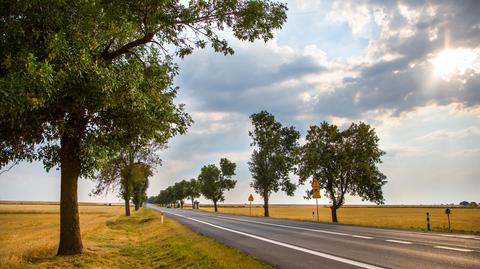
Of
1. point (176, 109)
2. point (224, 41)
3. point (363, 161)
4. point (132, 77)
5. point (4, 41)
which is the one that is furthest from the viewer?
point (363, 161)

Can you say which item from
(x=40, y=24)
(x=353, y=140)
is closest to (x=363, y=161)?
(x=353, y=140)

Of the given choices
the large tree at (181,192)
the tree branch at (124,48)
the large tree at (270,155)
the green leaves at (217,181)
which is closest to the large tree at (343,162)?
the large tree at (270,155)

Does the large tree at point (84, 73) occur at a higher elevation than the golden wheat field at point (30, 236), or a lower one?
higher

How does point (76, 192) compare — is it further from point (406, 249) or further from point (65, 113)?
point (406, 249)

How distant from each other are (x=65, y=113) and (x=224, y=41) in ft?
18.5

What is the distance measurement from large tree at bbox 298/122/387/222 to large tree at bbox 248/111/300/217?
14.8m

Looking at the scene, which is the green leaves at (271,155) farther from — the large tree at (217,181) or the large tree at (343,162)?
the large tree at (217,181)

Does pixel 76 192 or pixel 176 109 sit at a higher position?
pixel 176 109

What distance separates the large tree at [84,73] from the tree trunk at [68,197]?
1.3 inches

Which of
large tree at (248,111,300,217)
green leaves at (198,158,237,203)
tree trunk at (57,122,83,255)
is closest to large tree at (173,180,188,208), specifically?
green leaves at (198,158,237,203)

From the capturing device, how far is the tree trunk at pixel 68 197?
13.5m

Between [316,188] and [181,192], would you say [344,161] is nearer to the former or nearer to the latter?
[316,188]

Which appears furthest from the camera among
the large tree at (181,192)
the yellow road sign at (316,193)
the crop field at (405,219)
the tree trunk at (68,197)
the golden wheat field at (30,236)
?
the large tree at (181,192)

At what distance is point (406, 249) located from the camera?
39.3 ft
